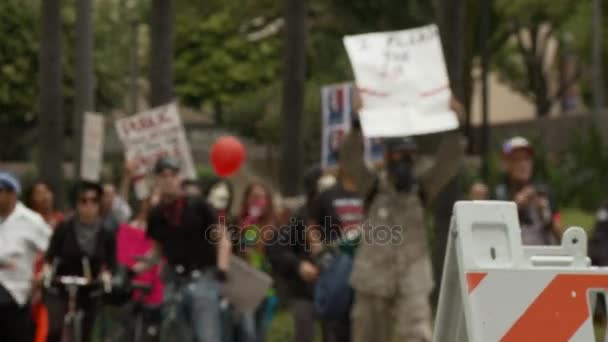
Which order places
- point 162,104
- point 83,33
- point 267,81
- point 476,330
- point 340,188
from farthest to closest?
1. point 267,81
2. point 83,33
3. point 162,104
4. point 340,188
5. point 476,330

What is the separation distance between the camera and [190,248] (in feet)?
43.5

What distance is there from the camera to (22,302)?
12734 millimetres

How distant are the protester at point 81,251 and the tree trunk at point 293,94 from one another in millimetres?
7769

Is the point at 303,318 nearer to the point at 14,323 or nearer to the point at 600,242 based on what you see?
the point at 14,323

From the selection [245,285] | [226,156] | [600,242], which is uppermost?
[226,156]

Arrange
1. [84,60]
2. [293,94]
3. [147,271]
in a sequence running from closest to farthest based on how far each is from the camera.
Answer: [147,271]
[293,94]
[84,60]

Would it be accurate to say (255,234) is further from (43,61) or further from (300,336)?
(43,61)

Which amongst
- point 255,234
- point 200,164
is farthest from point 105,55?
point 255,234

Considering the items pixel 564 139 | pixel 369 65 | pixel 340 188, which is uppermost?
pixel 369 65

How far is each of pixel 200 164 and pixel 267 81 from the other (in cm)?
1706

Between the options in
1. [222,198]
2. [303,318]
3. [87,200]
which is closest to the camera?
[87,200]

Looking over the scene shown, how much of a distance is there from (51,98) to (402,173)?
10.5m

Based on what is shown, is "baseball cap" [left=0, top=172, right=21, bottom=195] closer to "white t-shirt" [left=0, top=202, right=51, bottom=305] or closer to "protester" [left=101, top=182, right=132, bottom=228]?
"white t-shirt" [left=0, top=202, right=51, bottom=305]

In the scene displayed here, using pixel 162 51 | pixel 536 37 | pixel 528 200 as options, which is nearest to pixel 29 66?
pixel 536 37
